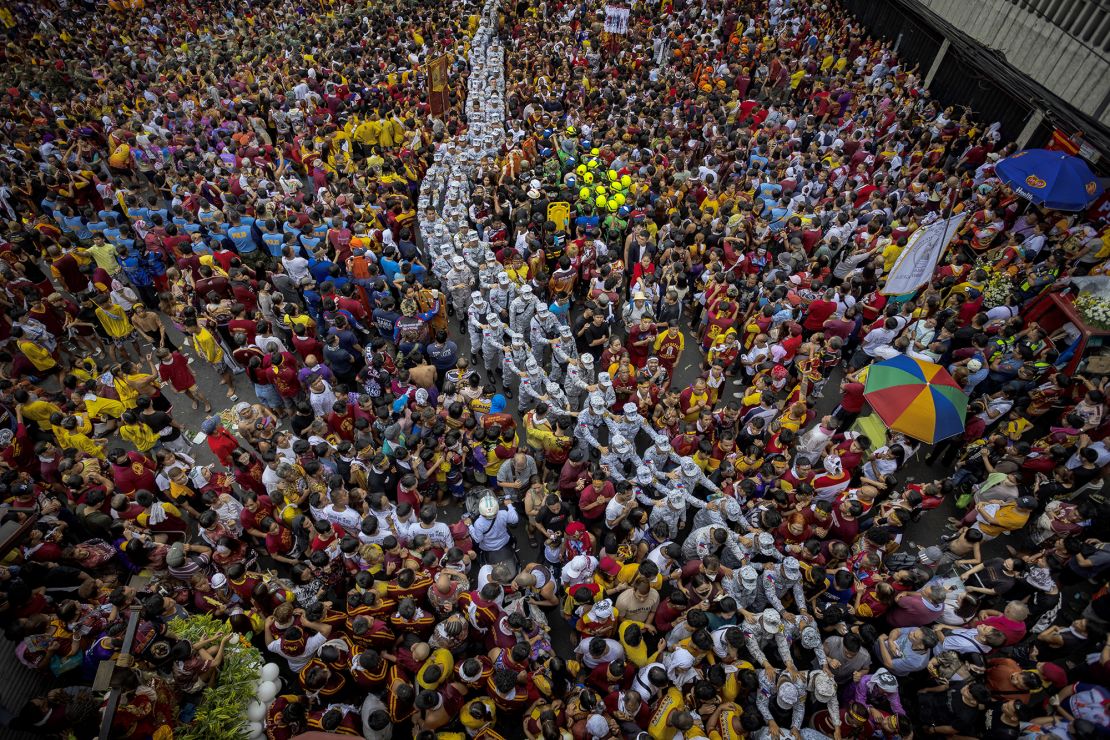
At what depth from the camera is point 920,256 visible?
7.40m

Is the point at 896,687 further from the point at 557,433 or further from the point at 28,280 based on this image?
the point at 28,280

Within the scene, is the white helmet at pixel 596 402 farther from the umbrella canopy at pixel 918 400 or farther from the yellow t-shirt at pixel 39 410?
the yellow t-shirt at pixel 39 410

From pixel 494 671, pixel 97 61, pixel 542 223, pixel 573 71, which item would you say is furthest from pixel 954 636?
pixel 97 61

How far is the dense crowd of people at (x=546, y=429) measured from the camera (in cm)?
504

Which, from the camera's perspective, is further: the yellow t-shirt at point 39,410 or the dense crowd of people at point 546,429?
the yellow t-shirt at point 39,410

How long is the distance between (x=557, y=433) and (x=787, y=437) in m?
2.89

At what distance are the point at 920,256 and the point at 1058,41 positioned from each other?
1006cm

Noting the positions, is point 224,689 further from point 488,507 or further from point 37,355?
point 37,355

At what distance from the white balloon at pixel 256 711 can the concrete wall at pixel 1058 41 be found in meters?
17.0

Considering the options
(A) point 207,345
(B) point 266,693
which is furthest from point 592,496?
(A) point 207,345

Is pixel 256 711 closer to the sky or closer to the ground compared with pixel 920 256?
closer to the ground

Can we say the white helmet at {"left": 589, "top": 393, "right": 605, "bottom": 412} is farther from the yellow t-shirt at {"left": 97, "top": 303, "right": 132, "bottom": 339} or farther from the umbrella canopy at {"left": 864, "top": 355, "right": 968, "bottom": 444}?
the yellow t-shirt at {"left": 97, "top": 303, "right": 132, "bottom": 339}

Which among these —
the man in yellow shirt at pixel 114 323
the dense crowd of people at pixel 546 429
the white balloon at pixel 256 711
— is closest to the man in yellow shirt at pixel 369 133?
the dense crowd of people at pixel 546 429

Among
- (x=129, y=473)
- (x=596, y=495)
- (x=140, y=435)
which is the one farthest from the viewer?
(x=140, y=435)
